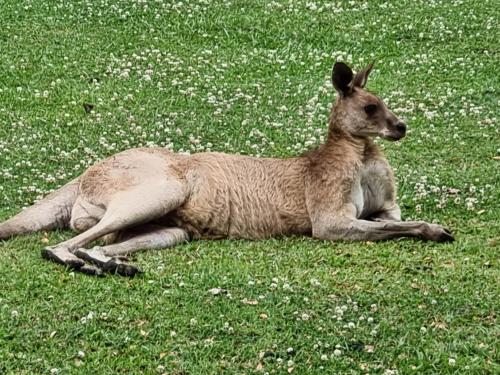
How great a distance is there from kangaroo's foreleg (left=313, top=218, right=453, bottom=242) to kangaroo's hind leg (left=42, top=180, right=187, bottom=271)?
1067 mm

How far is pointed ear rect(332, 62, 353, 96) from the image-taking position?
344 inches

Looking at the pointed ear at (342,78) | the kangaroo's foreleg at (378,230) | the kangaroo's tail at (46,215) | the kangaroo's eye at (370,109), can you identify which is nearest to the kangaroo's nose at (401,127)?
the kangaroo's eye at (370,109)

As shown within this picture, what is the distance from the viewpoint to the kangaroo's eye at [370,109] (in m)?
8.69

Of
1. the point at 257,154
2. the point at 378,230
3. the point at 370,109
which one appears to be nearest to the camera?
the point at 378,230

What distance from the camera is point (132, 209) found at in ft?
26.3

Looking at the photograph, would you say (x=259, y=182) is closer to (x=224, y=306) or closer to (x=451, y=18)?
(x=224, y=306)

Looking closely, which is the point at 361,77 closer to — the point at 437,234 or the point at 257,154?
the point at 437,234

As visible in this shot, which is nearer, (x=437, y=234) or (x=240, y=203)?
(x=437, y=234)

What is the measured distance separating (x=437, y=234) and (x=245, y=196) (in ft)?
4.68

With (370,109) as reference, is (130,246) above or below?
below

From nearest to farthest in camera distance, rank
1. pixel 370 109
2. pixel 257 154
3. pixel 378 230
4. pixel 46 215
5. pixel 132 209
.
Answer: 1. pixel 132 209
2. pixel 378 230
3. pixel 46 215
4. pixel 370 109
5. pixel 257 154

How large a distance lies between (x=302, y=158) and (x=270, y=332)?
8.62ft

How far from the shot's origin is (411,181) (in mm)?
9680

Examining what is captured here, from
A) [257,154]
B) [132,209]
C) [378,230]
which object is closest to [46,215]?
[132,209]
